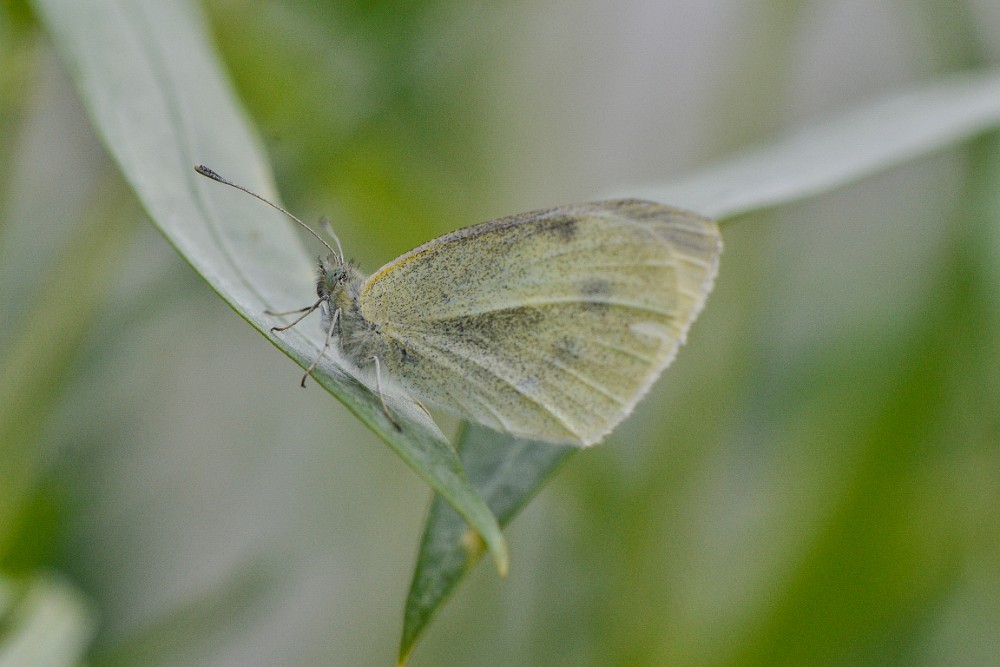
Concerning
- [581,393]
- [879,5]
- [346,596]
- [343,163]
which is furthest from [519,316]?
[879,5]

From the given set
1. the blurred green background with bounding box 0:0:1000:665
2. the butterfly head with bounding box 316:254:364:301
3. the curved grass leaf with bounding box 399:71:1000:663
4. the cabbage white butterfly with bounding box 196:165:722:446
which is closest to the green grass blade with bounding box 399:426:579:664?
the curved grass leaf with bounding box 399:71:1000:663

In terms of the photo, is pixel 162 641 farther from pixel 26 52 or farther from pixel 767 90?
pixel 767 90

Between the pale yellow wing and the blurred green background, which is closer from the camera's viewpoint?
the pale yellow wing

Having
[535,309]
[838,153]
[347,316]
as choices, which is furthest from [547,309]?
[838,153]

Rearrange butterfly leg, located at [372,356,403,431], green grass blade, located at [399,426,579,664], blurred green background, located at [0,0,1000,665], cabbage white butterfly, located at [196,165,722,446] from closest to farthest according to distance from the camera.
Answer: green grass blade, located at [399,426,579,664]
butterfly leg, located at [372,356,403,431]
cabbage white butterfly, located at [196,165,722,446]
blurred green background, located at [0,0,1000,665]

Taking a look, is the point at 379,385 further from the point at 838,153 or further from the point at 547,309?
the point at 838,153

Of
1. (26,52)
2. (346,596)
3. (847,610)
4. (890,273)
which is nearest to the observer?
(26,52)

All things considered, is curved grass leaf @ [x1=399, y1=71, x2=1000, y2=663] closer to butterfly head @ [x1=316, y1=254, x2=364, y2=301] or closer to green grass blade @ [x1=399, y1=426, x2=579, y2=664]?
green grass blade @ [x1=399, y1=426, x2=579, y2=664]
